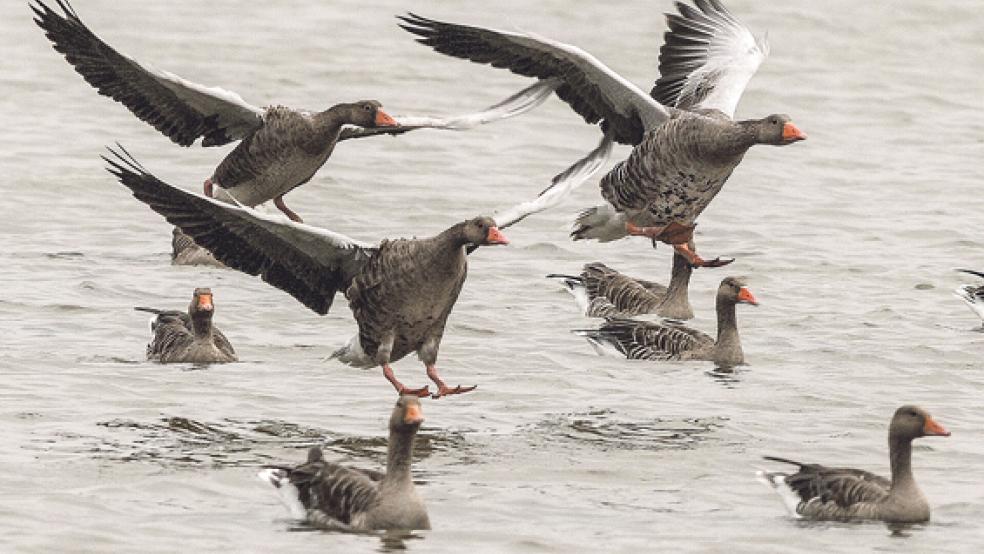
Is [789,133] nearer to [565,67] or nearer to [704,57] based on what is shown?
[565,67]

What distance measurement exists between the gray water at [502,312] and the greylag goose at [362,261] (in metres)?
0.59

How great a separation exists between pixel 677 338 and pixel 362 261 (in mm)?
4274

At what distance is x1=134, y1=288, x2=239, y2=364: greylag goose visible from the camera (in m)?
14.6

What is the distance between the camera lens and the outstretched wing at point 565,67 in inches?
565

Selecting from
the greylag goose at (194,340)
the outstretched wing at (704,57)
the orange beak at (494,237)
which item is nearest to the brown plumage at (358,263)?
the orange beak at (494,237)

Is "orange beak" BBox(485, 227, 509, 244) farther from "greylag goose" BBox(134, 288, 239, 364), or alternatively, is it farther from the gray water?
"greylag goose" BBox(134, 288, 239, 364)

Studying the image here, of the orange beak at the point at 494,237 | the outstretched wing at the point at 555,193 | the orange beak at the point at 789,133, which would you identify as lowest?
the orange beak at the point at 494,237

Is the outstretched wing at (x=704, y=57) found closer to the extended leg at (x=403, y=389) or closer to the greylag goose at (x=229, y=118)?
the greylag goose at (x=229, y=118)

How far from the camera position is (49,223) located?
69.4 feet

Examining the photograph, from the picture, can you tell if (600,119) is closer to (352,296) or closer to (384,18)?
(352,296)

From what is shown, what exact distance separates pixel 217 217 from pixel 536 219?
1054 centimetres

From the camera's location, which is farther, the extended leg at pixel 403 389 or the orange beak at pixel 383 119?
the orange beak at pixel 383 119

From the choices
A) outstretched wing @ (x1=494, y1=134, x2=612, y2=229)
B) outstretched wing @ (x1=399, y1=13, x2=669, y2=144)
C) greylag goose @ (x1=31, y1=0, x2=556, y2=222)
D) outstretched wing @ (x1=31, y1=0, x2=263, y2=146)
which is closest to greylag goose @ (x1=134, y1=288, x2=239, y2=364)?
greylag goose @ (x1=31, y1=0, x2=556, y2=222)

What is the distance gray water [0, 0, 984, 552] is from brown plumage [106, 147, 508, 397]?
589mm
